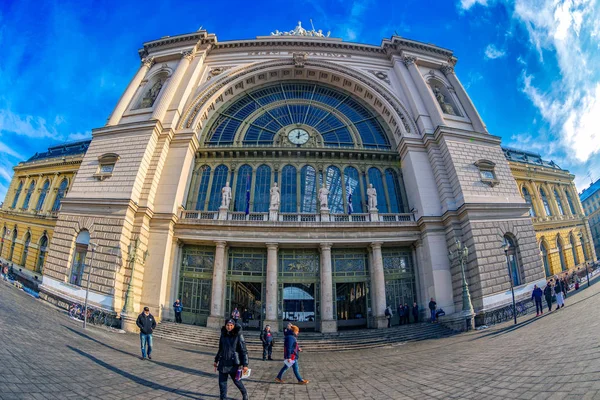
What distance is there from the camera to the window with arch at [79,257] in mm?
18641

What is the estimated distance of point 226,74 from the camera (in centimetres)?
2883

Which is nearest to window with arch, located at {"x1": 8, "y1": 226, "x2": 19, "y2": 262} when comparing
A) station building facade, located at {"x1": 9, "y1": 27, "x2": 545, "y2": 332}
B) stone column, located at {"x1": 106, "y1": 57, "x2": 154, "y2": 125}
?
station building facade, located at {"x1": 9, "y1": 27, "x2": 545, "y2": 332}

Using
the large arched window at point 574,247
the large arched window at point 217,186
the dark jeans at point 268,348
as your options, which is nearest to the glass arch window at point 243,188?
the large arched window at point 217,186

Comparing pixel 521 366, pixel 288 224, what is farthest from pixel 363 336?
pixel 521 366

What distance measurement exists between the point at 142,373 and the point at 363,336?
495 inches

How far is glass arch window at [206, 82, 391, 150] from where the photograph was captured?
27391mm

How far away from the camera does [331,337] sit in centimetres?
1725

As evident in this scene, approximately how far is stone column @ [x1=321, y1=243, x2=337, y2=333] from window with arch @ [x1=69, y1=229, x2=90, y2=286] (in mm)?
15735

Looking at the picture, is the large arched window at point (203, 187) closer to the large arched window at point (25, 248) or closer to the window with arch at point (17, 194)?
the large arched window at point (25, 248)

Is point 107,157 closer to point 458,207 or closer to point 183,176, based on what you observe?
point 183,176

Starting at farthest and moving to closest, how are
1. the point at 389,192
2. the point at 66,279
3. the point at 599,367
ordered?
the point at 389,192 → the point at 66,279 → the point at 599,367

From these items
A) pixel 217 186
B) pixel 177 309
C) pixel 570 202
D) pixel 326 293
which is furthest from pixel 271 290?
pixel 570 202

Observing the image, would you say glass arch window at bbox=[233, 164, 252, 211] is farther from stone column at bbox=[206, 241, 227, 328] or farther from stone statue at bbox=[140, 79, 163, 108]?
stone statue at bbox=[140, 79, 163, 108]

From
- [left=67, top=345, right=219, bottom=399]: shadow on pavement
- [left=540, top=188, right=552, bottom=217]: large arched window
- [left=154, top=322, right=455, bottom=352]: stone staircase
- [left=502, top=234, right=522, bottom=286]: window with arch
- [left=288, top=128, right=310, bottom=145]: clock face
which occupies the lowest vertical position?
[left=154, top=322, right=455, bottom=352]: stone staircase
